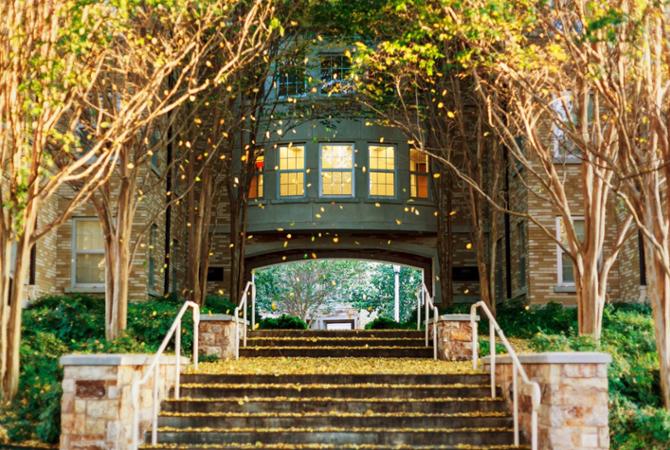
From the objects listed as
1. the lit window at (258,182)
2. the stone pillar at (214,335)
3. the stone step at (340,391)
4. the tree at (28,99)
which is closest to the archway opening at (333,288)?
the lit window at (258,182)

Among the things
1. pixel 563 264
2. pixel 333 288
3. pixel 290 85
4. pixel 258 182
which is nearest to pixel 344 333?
pixel 563 264

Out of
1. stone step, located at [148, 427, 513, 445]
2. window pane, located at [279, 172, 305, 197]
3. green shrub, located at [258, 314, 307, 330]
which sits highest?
window pane, located at [279, 172, 305, 197]

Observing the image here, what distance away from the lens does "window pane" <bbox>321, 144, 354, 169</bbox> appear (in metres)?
25.3

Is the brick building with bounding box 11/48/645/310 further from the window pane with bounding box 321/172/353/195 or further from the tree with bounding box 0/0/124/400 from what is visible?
the tree with bounding box 0/0/124/400

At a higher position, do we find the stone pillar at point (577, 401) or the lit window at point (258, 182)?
the lit window at point (258, 182)

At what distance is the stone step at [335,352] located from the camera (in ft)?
54.8

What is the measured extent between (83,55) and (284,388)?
5083mm

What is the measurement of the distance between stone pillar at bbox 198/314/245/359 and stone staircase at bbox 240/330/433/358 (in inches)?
36.2

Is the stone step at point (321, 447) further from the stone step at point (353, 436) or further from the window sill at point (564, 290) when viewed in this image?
the window sill at point (564, 290)

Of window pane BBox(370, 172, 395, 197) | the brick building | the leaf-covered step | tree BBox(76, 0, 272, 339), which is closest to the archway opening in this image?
the brick building

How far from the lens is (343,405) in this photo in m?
12.1

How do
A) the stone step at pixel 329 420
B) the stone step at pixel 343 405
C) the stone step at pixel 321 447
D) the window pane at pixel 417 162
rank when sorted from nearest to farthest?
the stone step at pixel 321 447, the stone step at pixel 329 420, the stone step at pixel 343 405, the window pane at pixel 417 162

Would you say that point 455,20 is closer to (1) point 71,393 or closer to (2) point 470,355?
(2) point 470,355

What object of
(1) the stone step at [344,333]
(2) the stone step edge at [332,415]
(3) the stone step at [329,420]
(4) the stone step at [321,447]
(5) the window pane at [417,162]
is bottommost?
(4) the stone step at [321,447]
